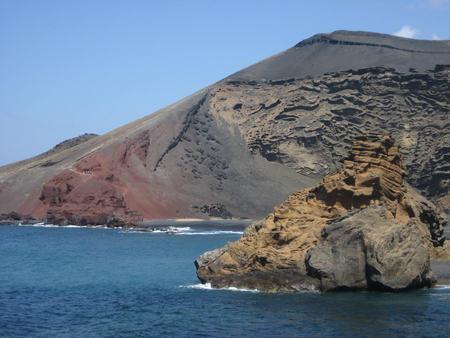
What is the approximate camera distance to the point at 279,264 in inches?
893

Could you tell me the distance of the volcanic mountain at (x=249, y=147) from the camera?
86.2 meters

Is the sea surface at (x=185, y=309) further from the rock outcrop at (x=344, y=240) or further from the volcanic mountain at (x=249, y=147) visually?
the volcanic mountain at (x=249, y=147)

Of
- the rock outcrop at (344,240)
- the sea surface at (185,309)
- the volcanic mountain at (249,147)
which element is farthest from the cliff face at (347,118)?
the sea surface at (185,309)

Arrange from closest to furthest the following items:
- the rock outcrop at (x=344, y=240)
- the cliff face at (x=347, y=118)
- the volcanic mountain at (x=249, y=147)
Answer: the rock outcrop at (x=344, y=240), the volcanic mountain at (x=249, y=147), the cliff face at (x=347, y=118)

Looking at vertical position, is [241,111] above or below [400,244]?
above

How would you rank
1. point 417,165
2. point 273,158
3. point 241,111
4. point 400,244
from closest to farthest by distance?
1. point 400,244
2. point 417,165
3. point 273,158
4. point 241,111

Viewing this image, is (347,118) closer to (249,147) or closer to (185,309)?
(249,147)

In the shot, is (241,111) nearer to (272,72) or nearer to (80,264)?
(272,72)

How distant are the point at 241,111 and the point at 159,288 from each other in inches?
3635

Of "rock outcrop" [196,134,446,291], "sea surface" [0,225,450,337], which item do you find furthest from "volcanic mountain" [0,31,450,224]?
"rock outcrop" [196,134,446,291]

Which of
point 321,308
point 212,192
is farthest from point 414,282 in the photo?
point 212,192

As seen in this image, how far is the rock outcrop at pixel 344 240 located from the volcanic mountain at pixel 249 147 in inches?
2197

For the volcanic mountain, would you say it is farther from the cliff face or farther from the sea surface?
the sea surface

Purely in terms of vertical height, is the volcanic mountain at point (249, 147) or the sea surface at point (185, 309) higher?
the volcanic mountain at point (249, 147)
